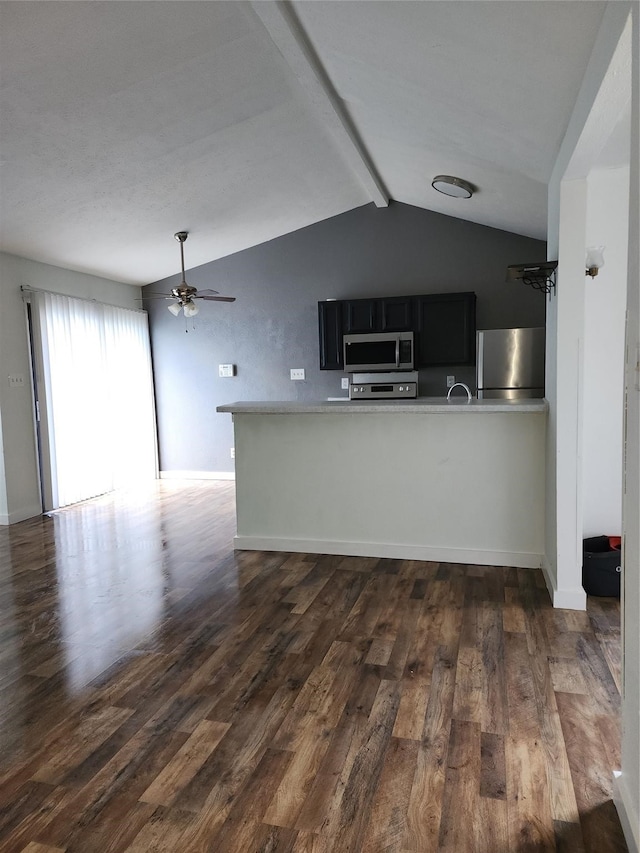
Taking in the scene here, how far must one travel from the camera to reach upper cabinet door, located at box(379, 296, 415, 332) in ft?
19.4

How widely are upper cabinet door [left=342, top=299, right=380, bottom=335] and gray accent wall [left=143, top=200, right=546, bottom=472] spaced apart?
12.1 inches

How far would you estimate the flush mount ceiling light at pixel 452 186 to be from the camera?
14.5ft

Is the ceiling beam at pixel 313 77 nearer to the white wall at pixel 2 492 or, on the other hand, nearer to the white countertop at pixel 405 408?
the white countertop at pixel 405 408

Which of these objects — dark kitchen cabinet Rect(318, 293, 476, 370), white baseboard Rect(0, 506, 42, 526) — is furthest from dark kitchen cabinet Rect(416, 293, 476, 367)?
white baseboard Rect(0, 506, 42, 526)

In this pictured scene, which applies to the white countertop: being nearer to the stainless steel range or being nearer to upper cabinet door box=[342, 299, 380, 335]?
the stainless steel range

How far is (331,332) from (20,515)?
11.5 feet

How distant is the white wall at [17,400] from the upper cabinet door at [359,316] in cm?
295

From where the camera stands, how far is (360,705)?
7.07 feet

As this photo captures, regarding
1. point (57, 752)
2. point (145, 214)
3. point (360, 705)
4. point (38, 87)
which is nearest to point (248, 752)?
point (360, 705)

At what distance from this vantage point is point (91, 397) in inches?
240

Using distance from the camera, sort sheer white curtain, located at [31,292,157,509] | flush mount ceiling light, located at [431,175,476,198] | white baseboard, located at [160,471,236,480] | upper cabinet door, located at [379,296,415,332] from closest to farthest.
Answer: flush mount ceiling light, located at [431,175,476,198]
sheer white curtain, located at [31,292,157,509]
upper cabinet door, located at [379,296,415,332]
white baseboard, located at [160,471,236,480]

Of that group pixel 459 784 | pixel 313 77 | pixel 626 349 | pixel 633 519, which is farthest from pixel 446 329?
pixel 459 784

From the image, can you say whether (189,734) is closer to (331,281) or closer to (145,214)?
(145,214)

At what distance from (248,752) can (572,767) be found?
3.36 ft
